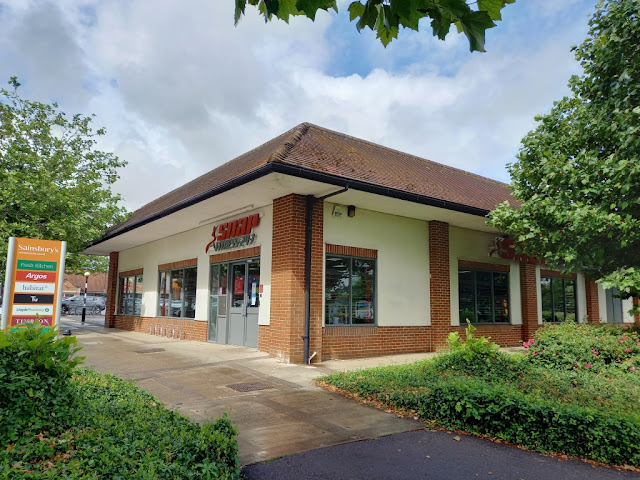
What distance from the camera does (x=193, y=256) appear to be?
15.0 metres

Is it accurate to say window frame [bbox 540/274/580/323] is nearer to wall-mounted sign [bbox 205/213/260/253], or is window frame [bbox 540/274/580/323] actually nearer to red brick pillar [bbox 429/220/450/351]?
red brick pillar [bbox 429/220/450/351]

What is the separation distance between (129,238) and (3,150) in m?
6.26

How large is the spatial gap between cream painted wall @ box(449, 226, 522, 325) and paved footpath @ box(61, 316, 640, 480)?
20.2ft

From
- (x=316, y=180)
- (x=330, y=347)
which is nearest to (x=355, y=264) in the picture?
(x=330, y=347)

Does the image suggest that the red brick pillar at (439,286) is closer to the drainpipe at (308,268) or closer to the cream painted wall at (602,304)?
the drainpipe at (308,268)

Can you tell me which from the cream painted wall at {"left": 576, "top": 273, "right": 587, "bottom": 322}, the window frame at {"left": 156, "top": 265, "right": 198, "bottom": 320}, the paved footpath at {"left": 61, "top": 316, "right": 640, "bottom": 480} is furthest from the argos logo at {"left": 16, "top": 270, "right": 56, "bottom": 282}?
the cream painted wall at {"left": 576, "top": 273, "right": 587, "bottom": 322}

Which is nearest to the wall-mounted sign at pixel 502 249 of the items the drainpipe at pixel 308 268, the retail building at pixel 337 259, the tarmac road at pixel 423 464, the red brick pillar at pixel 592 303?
the retail building at pixel 337 259

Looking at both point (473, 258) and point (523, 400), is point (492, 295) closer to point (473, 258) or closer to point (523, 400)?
point (473, 258)

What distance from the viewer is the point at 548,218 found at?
10008 mm

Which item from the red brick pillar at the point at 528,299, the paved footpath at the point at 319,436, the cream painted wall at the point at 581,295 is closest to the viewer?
the paved footpath at the point at 319,436

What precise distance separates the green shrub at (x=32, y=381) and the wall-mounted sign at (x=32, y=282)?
4.00m

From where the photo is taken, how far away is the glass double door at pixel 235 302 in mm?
11828

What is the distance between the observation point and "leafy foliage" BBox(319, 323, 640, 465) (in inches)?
181

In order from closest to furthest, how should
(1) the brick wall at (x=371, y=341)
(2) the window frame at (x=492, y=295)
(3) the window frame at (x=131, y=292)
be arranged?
(1) the brick wall at (x=371, y=341) < (2) the window frame at (x=492, y=295) < (3) the window frame at (x=131, y=292)
